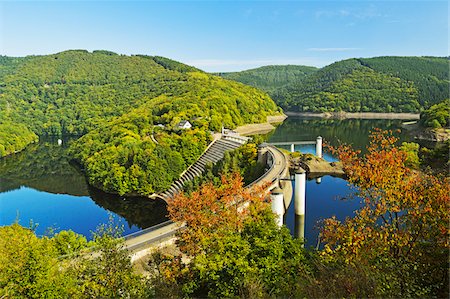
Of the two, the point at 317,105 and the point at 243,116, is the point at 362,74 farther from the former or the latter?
the point at 243,116

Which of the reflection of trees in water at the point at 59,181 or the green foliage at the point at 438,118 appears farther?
the green foliage at the point at 438,118

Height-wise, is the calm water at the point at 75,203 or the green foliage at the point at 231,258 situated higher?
the green foliage at the point at 231,258

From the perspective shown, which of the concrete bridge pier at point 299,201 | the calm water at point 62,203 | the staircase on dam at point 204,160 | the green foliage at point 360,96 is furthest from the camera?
the green foliage at point 360,96

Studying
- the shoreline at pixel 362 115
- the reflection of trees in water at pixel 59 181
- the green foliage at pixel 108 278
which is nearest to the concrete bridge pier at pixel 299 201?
the reflection of trees in water at pixel 59 181

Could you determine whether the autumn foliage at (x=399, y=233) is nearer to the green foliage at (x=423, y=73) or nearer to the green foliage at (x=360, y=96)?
the green foliage at (x=360, y=96)

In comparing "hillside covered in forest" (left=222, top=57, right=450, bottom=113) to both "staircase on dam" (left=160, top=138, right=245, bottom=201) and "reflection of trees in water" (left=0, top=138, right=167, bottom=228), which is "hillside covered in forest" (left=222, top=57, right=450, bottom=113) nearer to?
"staircase on dam" (left=160, top=138, right=245, bottom=201)

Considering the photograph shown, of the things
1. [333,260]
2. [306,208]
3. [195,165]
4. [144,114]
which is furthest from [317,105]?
[333,260]
